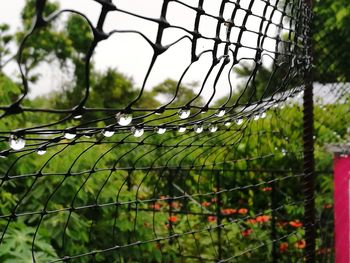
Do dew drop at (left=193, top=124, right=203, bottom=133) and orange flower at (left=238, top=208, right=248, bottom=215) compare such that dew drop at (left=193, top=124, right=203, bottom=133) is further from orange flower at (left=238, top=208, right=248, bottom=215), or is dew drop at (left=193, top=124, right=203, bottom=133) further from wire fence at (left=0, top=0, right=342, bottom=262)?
orange flower at (left=238, top=208, right=248, bottom=215)

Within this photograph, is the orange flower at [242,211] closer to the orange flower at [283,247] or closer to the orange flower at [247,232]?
the orange flower at [247,232]

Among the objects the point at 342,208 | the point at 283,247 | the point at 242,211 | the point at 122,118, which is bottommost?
the point at 283,247

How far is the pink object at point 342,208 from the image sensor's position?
68.4 inches

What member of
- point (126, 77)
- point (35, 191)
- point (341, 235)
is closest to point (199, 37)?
point (341, 235)

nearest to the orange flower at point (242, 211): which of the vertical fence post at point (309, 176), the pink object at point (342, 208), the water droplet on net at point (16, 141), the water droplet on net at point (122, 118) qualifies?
the vertical fence post at point (309, 176)

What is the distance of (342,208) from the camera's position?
5.80 ft

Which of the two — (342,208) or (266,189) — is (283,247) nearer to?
(266,189)

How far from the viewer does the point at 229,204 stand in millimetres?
3770

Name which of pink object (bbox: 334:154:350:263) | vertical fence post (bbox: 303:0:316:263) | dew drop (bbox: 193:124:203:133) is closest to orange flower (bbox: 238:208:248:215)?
vertical fence post (bbox: 303:0:316:263)

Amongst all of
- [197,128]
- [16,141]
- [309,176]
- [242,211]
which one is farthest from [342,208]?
[242,211]

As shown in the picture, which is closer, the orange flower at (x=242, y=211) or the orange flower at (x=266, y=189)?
the orange flower at (x=242, y=211)

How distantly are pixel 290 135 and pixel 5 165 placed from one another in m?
2.21

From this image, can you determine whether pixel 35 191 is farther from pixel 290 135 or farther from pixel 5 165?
pixel 290 135

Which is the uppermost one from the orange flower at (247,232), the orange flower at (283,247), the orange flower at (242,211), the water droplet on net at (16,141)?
the water droplet on net at (16,141)
